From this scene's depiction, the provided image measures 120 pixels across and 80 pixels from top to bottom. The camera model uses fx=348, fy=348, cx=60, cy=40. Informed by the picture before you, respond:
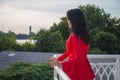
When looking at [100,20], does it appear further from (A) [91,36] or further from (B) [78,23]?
(B) [78,23]

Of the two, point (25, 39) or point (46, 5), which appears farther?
point (25, 39)

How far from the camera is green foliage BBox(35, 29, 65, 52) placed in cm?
1331

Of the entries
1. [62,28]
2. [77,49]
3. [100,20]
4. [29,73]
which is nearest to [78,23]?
[77,49]

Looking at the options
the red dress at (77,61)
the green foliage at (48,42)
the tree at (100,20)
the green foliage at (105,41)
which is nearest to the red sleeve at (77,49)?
the red dress at (77,61)

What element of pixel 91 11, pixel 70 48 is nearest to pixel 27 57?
pixel 91 11

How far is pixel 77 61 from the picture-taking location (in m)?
3.01

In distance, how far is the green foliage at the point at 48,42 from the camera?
1331cm

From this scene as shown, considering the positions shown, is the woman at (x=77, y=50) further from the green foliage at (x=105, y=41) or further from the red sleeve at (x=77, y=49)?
the green foliage at (x=105, y=41)

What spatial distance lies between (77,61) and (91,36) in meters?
11.5

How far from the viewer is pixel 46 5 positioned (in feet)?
39.4

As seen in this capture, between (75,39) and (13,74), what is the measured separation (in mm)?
3675

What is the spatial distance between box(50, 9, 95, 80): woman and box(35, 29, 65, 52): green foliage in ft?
33.0

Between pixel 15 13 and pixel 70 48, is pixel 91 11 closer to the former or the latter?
pixel 15 13

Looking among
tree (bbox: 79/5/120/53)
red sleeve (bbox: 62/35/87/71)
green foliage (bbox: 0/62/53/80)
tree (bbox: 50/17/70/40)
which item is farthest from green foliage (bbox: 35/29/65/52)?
red sleeve (bbox: 62/35/87/71)
